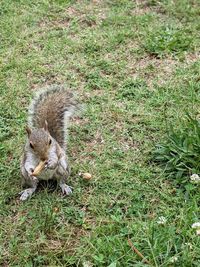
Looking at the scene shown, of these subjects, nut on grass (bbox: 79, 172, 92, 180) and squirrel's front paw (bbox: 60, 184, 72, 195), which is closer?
squirrel's front paw (bbox: 60, 184, 72, 195)

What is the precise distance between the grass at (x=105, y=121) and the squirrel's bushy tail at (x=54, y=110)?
0.26 metres

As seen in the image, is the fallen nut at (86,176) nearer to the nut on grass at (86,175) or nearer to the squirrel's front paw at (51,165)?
the nut on grass at (86,175)

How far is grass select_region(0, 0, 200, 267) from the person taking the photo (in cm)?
264

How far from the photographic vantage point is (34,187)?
9.75 ft

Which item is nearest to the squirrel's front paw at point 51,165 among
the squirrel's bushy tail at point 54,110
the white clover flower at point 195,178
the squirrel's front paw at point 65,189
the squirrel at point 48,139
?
the squirrel at point 48,139

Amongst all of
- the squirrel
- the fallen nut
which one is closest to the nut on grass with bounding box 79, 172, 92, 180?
the fallen nut

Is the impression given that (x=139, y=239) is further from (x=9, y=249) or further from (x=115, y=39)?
(x=115, y=39)

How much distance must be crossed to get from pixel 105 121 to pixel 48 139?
34.6 inches

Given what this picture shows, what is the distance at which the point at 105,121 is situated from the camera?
358 cm

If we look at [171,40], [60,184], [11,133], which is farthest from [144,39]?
[60,184]

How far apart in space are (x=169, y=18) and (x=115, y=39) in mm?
608

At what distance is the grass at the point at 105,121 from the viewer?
8.68 ft

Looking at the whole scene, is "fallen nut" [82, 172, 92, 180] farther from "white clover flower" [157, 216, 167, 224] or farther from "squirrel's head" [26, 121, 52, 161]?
"white clover flower" [157, 216, 167, 224]

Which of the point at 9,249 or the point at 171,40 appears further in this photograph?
the point at 171,40
